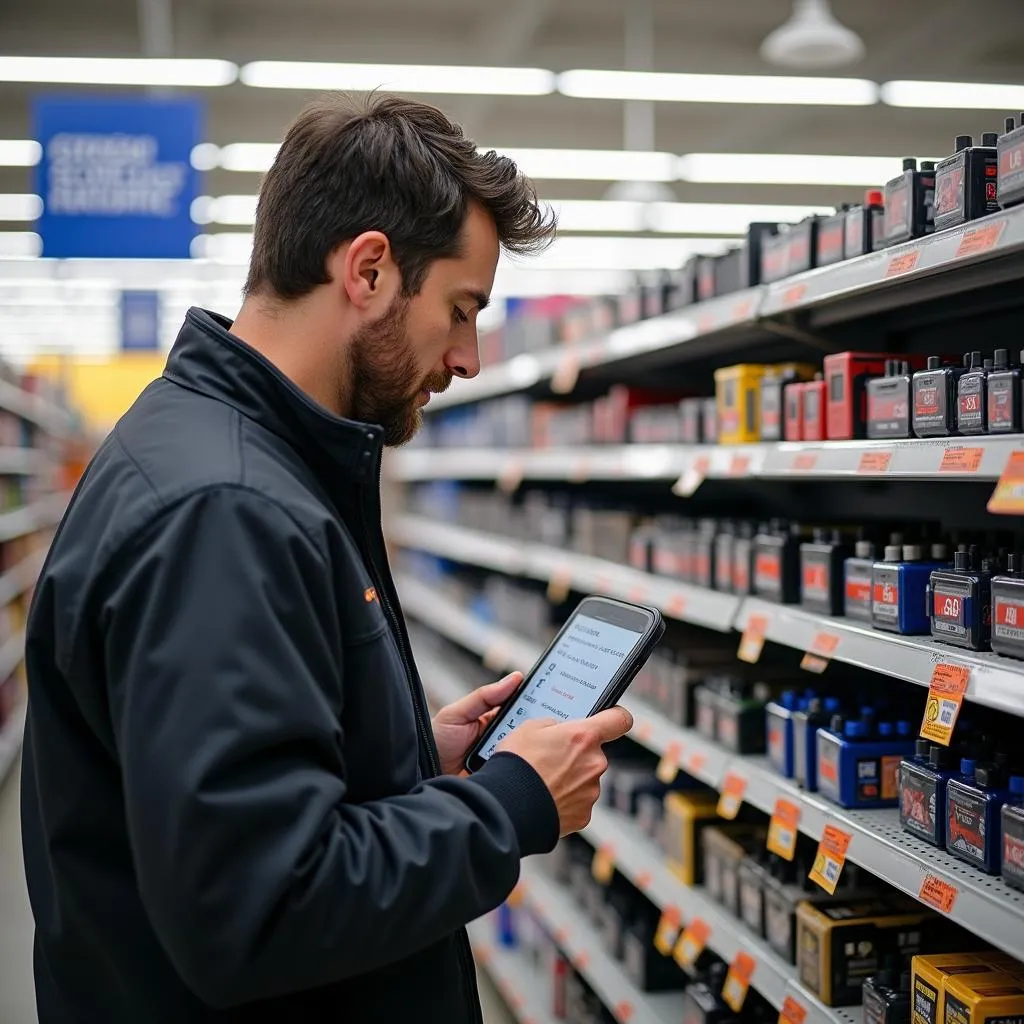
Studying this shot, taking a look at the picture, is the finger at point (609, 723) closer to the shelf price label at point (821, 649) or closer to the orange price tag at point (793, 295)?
the shelf price label at point (821, 649)

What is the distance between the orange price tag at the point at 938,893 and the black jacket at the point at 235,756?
0.64m

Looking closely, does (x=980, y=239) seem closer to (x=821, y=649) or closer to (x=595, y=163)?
(x=821, y=649)

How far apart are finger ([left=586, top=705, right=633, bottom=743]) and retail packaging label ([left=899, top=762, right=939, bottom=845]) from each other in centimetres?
55

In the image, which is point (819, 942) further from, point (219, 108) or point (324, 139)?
point (219, 108)

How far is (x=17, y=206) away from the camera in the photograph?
1131cm

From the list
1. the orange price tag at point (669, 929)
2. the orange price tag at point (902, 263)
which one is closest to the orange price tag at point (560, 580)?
the orange price tag at point (669, 929)

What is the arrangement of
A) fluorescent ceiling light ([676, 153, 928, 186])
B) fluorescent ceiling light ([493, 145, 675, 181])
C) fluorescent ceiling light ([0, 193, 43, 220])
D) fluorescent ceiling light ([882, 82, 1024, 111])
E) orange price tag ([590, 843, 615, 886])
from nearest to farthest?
orange price tag ([590, 843, 615, 886]), fluorescent ceiling light ([882, 82, 1024, 111]), fluorescent ceiling light ([493, 145, 675, 181]), fluorescent ceiling light ([676, 153, 928, 186]), fluorescent ceiling light ([0, 193, 43, 220])

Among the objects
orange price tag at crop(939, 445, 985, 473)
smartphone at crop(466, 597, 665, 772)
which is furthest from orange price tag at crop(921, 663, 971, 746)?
smartphone at crop(466, 597, 665, 772)

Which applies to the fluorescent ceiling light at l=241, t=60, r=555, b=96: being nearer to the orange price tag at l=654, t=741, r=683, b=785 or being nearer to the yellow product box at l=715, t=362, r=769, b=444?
the yellow product box at l=715, t=362, r=769, b=444

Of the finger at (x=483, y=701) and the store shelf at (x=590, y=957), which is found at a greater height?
the finger at (x=483, y=701)

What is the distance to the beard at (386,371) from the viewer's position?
1.32 m

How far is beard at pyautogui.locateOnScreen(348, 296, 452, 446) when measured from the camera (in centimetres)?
132

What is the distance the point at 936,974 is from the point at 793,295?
1.13 metres

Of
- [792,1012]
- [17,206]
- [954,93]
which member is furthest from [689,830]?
[17,206]
